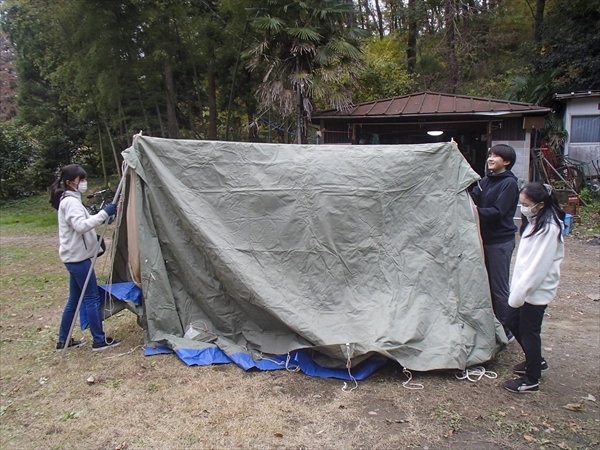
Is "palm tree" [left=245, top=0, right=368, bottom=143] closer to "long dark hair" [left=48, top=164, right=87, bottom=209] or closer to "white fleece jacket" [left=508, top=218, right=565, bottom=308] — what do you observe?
"long dark hair" [left=48, top=164, right=87, bottom=209]

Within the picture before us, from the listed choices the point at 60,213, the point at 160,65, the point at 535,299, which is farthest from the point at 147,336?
the point at 160,65

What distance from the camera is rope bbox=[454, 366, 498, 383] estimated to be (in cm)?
292

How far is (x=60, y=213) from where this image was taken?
320 cm

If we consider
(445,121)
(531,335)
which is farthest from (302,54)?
(531,335)

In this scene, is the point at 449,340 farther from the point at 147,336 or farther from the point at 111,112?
the point at 111,112

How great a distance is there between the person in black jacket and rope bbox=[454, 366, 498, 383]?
1.12 feet

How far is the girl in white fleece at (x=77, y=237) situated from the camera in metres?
3.17

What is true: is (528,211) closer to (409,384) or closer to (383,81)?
(409,384)

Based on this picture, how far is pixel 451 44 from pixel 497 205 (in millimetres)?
13579

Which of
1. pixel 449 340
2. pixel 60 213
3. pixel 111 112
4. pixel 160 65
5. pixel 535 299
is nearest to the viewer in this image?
pixel 535 299

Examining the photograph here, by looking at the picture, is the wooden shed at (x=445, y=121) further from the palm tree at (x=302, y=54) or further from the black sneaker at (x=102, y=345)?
the black sneaker at (x=102, y=345)

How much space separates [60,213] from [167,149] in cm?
88

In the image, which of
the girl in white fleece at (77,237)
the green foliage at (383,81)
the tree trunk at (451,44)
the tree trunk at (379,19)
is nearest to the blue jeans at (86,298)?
the girl in white fleece at (77,237)

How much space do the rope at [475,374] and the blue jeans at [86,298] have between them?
8.53 ft
